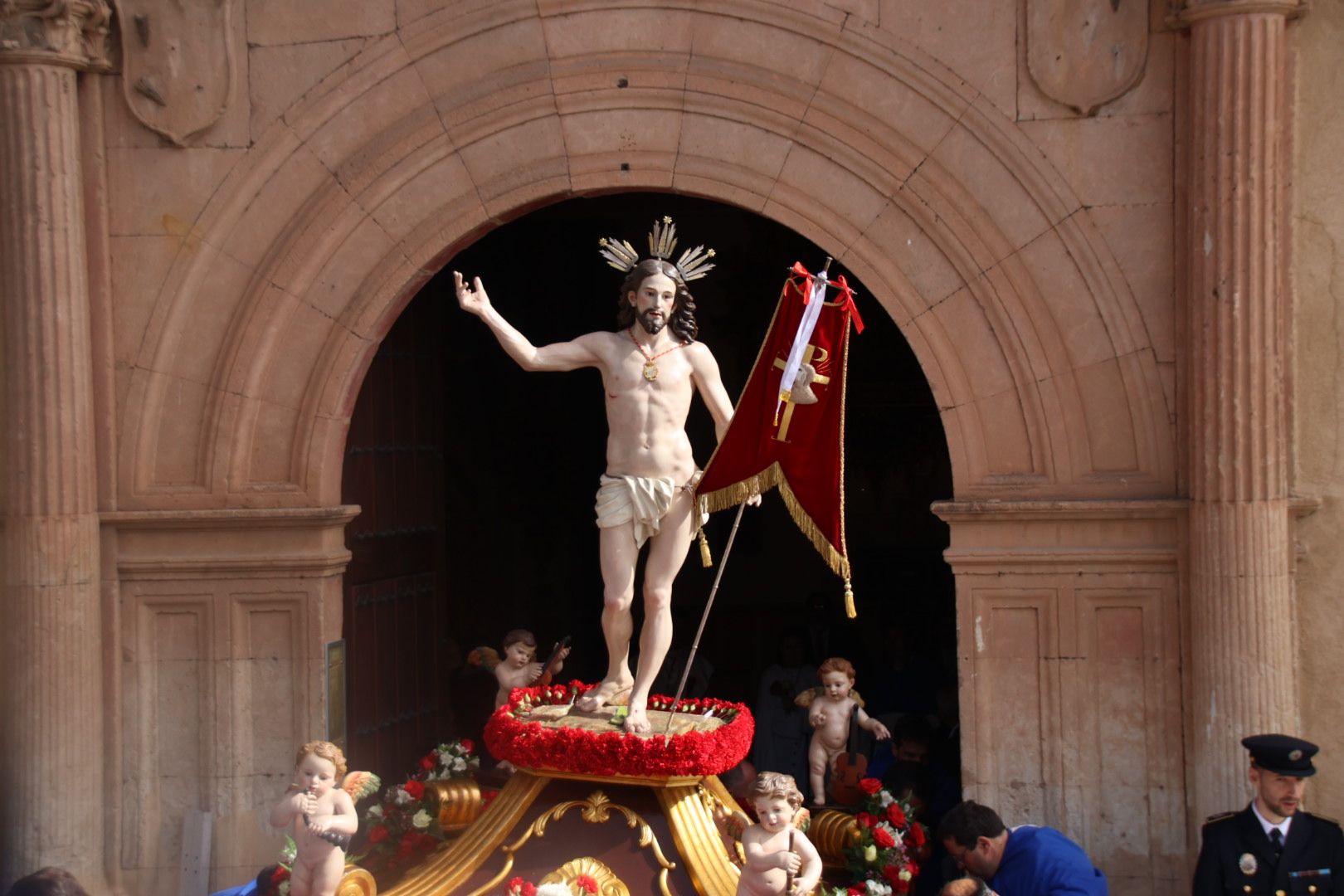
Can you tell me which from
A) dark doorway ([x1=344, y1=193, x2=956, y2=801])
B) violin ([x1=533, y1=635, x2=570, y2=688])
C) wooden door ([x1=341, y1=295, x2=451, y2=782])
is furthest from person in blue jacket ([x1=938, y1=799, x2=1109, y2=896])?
dark doorway ([x1=344, y1=193, x2=956, y2=801])

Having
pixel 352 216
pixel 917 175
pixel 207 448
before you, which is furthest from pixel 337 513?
pixel 917 175

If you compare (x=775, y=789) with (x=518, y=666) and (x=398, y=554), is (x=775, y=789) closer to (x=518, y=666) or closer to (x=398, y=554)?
(x=518, y=666)

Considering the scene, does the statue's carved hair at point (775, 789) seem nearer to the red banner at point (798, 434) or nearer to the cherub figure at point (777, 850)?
the cherub figure at point (777, 850)

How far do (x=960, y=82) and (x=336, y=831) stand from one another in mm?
4639

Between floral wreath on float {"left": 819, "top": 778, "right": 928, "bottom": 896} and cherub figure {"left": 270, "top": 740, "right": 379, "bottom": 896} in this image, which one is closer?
cherub figure {"left": 270, "top": 740, "right": 379, "bottom": 896}

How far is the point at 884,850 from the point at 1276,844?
179cm

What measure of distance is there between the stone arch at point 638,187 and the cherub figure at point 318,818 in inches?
82.0

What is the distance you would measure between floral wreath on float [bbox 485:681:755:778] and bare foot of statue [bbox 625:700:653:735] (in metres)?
0.05

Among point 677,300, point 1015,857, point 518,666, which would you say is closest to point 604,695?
point 518,666

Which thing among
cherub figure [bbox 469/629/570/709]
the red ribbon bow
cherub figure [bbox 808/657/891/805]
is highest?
Answer: the red ribbon bow

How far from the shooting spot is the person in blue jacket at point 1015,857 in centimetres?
763

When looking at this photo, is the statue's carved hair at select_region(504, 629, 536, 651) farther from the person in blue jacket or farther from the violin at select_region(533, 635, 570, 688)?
the person in blue jacket

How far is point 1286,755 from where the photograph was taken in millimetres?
7684

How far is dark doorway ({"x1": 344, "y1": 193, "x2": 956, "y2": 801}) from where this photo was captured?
13.0 meters
